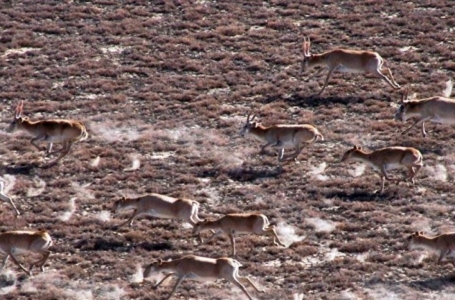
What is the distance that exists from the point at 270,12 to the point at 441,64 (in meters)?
6.84

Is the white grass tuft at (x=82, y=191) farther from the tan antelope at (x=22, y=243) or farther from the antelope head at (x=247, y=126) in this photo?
the antelope head at (x=247, y=126)

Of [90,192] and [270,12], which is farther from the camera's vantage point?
[270,12]

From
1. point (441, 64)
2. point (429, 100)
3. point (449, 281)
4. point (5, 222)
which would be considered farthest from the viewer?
point (441, 64)

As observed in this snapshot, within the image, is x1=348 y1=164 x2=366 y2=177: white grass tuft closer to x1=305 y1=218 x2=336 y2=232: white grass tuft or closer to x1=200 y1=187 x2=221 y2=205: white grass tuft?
x1=305 y1=218 x2=336 y2=232: white grass tuft

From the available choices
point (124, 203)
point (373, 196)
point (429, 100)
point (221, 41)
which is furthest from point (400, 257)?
point (221, 41)

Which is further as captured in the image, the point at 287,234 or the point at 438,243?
the point at 287,234

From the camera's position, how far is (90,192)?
85.0ft

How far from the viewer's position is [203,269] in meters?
21.3

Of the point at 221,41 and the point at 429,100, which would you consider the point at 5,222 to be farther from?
the point at 221,41

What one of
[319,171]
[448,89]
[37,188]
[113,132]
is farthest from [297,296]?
[448,89]

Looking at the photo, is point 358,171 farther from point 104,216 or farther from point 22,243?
point 22,243

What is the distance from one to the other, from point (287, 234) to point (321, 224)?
2.46 feet

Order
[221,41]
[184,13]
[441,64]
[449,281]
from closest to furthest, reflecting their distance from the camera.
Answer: [449,281] < [441,64] < [221,41] < [184,13]

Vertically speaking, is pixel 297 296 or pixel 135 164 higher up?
pixel 297 296
